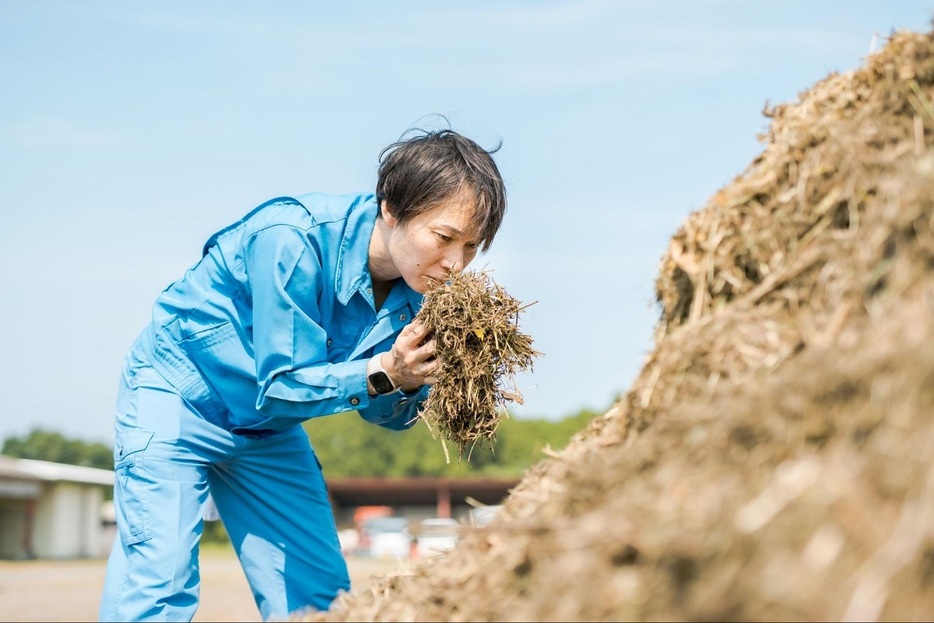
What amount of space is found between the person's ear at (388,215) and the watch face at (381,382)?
802mm

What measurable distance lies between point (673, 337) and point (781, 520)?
114 centimetres

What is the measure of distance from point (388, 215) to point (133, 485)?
180cm

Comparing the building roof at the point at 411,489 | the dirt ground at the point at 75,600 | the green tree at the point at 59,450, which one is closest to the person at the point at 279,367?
the dirt ground at the point at 75,600

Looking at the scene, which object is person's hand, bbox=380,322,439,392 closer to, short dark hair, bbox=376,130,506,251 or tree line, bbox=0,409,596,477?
short dark hair, bbox=376,130,506,251

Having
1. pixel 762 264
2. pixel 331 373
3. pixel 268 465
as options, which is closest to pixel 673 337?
pixel 762 264

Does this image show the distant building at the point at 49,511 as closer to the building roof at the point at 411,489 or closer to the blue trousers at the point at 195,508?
the building roof at the point at 411,489

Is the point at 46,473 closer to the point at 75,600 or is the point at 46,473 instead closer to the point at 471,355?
the point at 75,600

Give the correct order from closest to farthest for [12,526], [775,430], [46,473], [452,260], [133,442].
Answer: [775,430]
[133,442]
[452,260]
[12,526]
[46,473]

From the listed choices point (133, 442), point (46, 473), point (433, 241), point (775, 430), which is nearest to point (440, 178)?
point (433, 241)

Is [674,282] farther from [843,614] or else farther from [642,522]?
[843,614]

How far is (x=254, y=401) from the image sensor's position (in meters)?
5.10

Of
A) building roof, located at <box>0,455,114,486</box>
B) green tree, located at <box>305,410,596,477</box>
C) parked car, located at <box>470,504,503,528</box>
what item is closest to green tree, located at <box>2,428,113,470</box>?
green tree, located at <box>305,410,596,477</box>

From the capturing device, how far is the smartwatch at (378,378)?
15.8 feet

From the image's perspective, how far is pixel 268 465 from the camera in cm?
538
